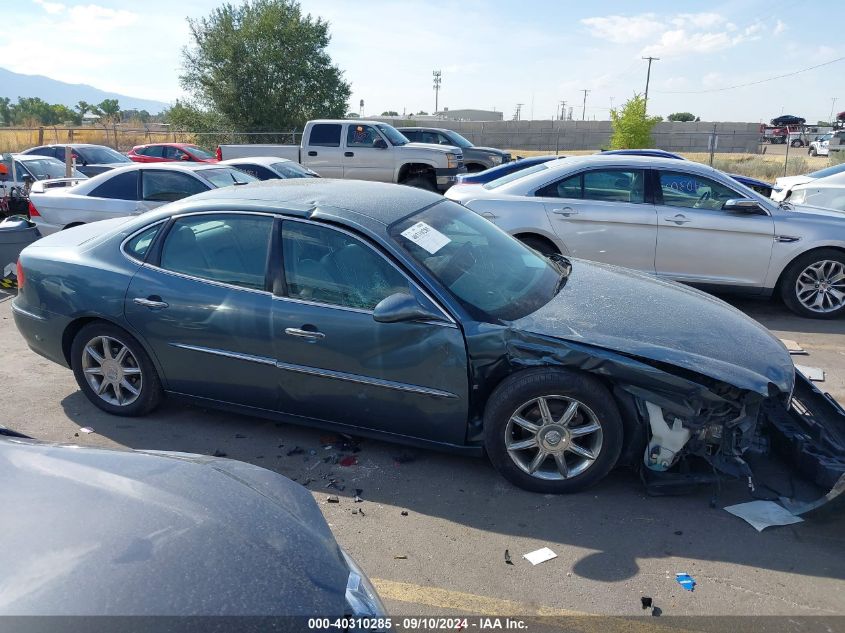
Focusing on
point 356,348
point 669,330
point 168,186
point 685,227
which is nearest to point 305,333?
point 356,348

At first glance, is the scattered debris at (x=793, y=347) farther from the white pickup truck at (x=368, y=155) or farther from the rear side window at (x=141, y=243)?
the white pickup truck at (x=368, y=155)

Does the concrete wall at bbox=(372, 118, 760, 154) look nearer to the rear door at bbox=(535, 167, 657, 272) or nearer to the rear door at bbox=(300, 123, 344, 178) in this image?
the rear door at bbox=(300, 123, 344, 178)

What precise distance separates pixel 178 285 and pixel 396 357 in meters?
1.56

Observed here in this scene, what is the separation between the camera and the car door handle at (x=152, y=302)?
4.27 meters

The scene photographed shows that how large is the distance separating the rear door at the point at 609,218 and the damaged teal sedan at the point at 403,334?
2593mm

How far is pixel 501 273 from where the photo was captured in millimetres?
4223

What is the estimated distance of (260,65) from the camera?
32.5 metres

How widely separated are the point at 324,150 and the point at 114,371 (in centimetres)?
1275

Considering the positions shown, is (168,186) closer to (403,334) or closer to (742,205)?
(403,334)

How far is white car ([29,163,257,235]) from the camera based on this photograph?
8.88m

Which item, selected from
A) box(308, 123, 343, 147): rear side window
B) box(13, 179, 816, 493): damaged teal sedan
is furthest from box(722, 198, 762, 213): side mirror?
box(308, 123, 343, 147): rear side window

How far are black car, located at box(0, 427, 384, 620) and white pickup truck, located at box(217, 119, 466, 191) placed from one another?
14427 millimetres

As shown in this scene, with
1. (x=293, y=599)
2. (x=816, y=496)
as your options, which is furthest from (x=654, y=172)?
(x=293, y=599)

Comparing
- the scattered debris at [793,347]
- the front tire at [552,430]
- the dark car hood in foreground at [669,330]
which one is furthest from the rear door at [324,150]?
the front tire at [552,430]
